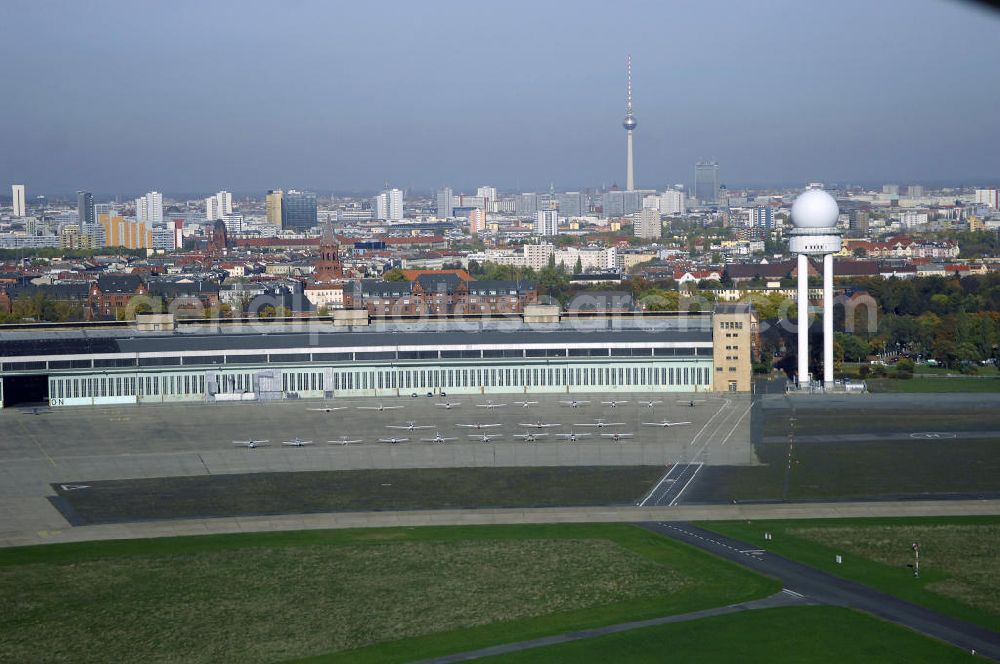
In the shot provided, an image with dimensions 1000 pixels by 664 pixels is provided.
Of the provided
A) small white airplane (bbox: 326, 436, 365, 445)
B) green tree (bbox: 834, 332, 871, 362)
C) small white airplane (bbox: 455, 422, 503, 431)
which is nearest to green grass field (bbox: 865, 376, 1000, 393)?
green tree (bbox: 834, 332, 871, 362)

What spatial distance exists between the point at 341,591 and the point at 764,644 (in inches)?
→ 360

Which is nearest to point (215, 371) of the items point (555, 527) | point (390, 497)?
point (390, 497)

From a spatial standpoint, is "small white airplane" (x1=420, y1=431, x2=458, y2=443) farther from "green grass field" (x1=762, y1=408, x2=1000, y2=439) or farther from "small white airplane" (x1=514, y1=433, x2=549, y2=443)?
"green grass field" (x1=762, y1=408, x2=1000, y2=439)

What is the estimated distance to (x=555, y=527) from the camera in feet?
Result: 117

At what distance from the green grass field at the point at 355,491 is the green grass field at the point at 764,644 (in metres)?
10.5

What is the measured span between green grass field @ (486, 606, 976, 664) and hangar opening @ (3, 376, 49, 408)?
34.4 meters

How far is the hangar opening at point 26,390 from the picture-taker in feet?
181

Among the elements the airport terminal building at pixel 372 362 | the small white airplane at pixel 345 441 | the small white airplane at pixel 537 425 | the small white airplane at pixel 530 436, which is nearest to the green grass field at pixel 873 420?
the airport terminal building at pixel 372 362

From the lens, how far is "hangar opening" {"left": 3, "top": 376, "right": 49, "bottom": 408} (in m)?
55.2

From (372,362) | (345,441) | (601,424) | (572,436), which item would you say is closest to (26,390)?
(372,362)

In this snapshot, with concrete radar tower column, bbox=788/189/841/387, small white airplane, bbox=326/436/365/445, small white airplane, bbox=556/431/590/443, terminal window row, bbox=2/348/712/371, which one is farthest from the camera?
concrete radar tower column, bbox=788/189/841/387

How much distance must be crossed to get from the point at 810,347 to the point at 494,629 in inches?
1718

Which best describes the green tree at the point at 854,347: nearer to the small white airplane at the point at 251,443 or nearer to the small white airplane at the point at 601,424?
the small white airplane at the point at 601,424

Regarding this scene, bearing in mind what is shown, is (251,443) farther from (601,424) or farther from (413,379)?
(601,424)
